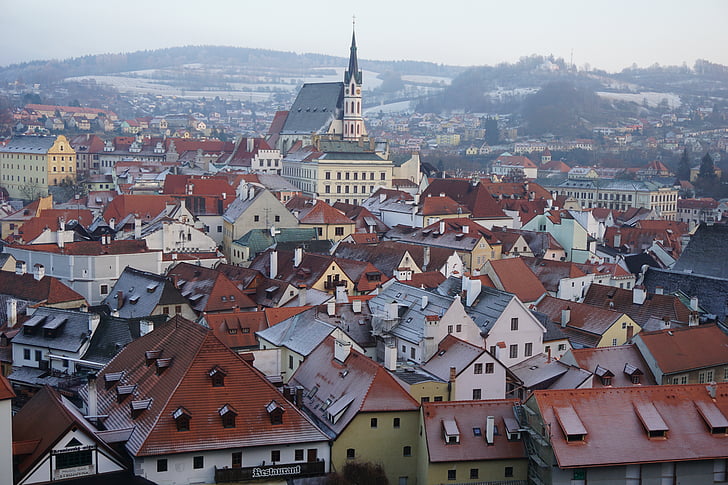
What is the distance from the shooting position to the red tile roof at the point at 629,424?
27.7 m

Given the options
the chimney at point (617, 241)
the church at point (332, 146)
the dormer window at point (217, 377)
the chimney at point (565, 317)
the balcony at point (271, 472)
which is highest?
the church at point (332, 146)

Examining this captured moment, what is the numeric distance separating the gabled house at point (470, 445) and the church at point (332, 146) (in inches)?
2635

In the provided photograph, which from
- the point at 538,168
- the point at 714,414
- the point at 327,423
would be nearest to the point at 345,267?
the point at 327,423

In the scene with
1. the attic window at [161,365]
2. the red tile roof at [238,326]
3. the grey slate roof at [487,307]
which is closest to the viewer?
the attic window at [161,365]

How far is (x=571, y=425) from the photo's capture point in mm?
28031

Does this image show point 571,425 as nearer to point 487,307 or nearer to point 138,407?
point 138,407

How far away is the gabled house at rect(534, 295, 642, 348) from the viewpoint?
43156mm

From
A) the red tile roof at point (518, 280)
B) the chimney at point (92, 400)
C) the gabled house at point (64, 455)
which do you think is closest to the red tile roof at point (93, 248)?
the red tile roof at point (518, 280)

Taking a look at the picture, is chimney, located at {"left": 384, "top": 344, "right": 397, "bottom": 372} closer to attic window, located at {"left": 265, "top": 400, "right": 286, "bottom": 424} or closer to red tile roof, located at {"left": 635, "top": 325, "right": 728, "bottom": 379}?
attic window, located at {"left": 265, "top": 400, "right": 286, "bottom": 424}

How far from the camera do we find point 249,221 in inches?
2694

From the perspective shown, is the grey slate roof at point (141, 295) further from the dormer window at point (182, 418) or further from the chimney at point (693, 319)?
the chimney at point (693, 319)

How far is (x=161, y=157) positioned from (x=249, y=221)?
56567mm

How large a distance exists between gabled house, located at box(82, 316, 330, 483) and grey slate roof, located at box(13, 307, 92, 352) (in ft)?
30.3

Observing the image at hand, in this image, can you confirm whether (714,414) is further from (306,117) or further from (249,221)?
(306,117)
